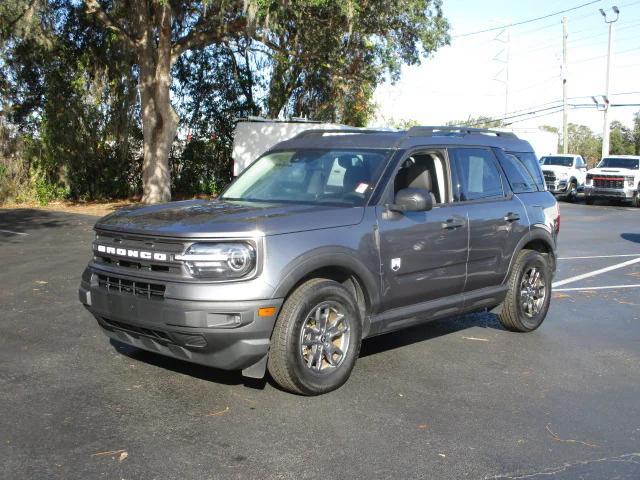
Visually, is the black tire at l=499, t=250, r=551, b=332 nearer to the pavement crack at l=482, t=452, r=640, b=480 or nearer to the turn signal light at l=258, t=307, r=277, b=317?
the pavement crack at l=482, t=452, r=640, b=480

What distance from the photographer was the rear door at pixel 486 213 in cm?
663

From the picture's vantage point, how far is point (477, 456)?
4.33m

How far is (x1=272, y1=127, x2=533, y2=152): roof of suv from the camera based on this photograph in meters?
6.27

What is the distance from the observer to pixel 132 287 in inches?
204

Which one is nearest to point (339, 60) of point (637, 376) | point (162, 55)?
point (162, 55)

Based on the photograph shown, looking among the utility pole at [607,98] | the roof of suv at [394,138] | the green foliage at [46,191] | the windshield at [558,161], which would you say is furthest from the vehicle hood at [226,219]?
the utility pole at [607,98]

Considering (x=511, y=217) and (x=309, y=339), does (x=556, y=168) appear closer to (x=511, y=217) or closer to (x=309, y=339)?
(x=511, y=217)

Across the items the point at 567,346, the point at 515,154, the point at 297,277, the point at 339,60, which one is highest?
the point at 339,60

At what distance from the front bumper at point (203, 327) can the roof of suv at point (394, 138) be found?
1.94 m

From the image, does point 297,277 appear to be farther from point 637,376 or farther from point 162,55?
point 162,55

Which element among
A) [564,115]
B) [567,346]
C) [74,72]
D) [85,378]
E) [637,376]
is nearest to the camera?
[85,378]

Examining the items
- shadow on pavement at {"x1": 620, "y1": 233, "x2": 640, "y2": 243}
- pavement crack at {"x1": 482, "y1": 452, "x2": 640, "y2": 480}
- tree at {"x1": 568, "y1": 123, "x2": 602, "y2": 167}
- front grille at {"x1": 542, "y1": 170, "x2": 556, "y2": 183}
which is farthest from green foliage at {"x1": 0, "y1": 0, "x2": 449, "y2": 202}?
tree at {"x1": 568, "y1": 123, "x2": 602, "y2": 167}

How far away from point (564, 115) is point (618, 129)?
1331 inches

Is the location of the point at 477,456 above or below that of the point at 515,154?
below
